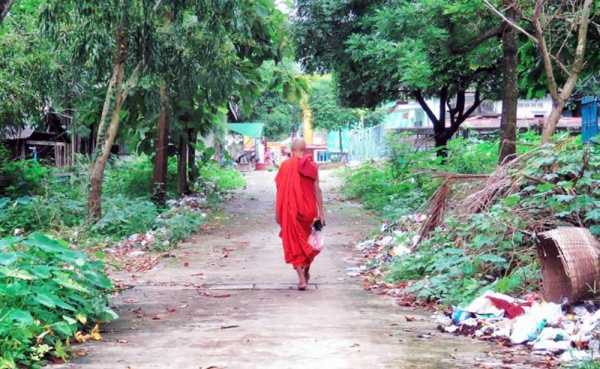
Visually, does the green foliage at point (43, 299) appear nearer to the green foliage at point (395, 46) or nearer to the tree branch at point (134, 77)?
the tree branch at point (134, 77)

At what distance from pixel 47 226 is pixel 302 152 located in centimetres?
601

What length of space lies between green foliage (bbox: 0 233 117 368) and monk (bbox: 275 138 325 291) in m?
2.49

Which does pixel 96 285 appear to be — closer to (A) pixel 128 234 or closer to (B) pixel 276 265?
(B) pixel 276 265

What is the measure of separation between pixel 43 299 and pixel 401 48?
35.3 feet

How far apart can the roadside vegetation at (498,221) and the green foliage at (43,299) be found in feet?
10.8

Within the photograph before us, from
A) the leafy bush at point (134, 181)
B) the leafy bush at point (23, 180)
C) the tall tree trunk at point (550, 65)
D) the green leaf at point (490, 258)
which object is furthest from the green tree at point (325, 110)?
the green leaf at point (490, 258)

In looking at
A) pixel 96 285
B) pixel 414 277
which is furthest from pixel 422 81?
pixel 96 285

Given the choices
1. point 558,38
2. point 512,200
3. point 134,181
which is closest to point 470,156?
point 558,38

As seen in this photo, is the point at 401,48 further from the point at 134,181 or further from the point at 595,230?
the point at 595,230

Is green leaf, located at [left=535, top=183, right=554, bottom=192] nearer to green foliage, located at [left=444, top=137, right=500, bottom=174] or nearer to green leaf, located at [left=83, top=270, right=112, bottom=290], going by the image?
green leaf, located at [left=83, top=270, right=112, bottom=290]

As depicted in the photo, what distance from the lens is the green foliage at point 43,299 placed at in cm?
456

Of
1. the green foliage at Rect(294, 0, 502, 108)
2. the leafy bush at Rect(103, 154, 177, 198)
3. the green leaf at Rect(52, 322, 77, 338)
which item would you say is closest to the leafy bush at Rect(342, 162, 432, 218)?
the green foliage at Rect(294, 0, 502, 108)

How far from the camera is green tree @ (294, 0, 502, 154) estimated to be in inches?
530

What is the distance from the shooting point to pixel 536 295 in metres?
6.39
